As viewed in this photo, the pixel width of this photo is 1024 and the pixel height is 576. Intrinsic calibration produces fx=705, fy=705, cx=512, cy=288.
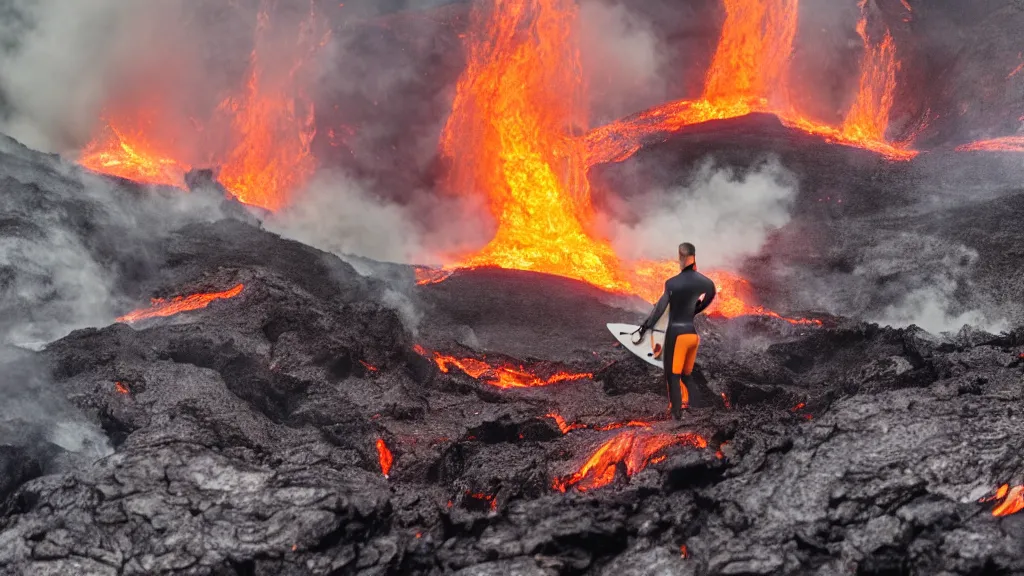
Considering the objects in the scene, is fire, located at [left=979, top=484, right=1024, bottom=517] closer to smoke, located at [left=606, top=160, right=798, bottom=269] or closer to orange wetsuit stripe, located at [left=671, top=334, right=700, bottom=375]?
orange wetsuit stripe, located at [left=671, top=334, right=700, bottom=375]

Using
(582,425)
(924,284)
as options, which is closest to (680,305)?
(582,425)

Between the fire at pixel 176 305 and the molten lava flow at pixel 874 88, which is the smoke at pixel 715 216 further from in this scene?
the fire at pixel 176 305

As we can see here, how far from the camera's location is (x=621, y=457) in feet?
19.2

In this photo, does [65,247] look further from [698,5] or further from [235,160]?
[698,5]

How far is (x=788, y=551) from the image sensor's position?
4.26 meters

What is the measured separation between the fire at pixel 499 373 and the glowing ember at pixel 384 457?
1.98 meters

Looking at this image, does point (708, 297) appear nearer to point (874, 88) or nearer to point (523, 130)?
point (523, 130)

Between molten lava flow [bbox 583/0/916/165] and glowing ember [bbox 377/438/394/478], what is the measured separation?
55.9 ft

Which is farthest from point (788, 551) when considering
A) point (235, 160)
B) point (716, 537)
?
point (235, 160)

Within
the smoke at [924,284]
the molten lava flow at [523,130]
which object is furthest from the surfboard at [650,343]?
the molten lava flow at [523,130]

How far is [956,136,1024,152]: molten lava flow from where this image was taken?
55.8 feet

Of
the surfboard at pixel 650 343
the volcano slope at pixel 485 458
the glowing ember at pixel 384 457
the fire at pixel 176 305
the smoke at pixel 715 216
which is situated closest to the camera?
the volcano slope at pixel 485 458

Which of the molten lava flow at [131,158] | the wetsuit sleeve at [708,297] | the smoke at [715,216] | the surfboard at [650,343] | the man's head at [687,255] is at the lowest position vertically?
the wetsuit sleeve at [708,297]

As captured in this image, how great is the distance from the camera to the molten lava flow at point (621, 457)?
562cm
